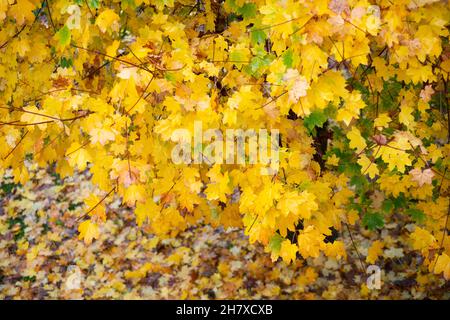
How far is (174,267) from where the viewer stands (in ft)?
21.9

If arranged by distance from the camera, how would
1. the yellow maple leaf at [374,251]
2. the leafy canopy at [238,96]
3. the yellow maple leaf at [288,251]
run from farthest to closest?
the yellow maple leaf at [374,251]
the yellow maple leaf at [288,251]
the leafy canopy at [238,96]

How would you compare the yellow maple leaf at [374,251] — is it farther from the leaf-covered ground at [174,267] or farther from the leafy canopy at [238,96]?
the leafy canopy at [238,96]

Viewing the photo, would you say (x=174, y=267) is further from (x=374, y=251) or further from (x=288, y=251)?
(x=288, y=251)

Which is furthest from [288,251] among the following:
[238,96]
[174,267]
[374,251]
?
[174,267]

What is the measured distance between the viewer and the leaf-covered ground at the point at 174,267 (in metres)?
5.94

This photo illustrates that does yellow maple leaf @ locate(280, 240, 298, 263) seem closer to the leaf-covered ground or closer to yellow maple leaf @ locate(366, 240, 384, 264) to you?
the leaf-covered ground

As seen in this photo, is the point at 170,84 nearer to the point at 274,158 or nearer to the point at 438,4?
the point at 274,158

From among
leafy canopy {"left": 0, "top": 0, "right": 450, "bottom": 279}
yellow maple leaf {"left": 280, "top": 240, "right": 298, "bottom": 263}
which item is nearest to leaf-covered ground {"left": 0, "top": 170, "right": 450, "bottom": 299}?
leafy canopy {"left": 0, "top": 0, "right": 450, "bottom": 279}

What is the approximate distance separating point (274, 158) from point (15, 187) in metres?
7.92

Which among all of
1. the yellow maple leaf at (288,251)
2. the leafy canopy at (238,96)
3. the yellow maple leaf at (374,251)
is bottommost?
the yellow maple leaf at (288,251)

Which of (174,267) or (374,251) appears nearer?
(374,251)

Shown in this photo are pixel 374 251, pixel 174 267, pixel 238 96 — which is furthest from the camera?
pixel 174 267

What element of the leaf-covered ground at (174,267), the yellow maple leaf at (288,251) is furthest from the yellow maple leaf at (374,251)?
the yellow maple leaf at (288,251)
